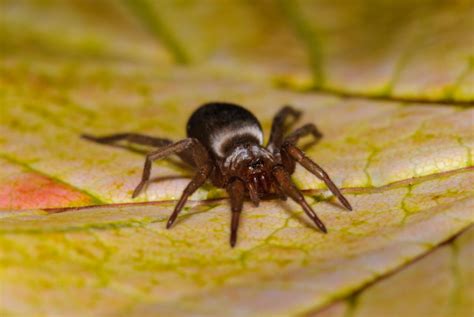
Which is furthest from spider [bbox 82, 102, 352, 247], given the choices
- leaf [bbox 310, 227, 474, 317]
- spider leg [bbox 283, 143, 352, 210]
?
leaf [bbox 310, 227, 474, 317]

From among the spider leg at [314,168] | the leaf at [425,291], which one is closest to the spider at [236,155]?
the spider leg at [314,168]

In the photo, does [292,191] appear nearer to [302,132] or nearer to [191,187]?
[191,187]

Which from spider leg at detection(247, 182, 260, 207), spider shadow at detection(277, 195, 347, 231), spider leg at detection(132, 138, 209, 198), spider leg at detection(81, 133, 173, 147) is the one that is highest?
spider leg at detection(81, 133, 173, 147)

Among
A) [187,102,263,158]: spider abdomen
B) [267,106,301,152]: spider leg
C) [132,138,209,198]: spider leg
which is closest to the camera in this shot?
[132,138,209,198]: spider leg

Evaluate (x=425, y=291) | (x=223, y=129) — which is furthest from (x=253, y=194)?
(x=425, y=291)

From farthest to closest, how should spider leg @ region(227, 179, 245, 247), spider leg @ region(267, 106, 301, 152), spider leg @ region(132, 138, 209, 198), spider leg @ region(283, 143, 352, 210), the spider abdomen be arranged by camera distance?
1. spider leg @ region(267, 106, 301, 152)
2. the spider abdomen
3. spider leg @ region(132, 138, 209, 198)
4. spider leg @ region(283, 143, 352, 210)
5. spider leg @ region(227, 179, 245, 247)

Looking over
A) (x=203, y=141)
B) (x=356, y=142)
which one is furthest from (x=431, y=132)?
(x=203, y=141)

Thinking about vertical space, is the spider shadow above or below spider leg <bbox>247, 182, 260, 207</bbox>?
below

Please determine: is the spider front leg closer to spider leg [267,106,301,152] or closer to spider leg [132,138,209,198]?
spider leg [132,138,209,198]
